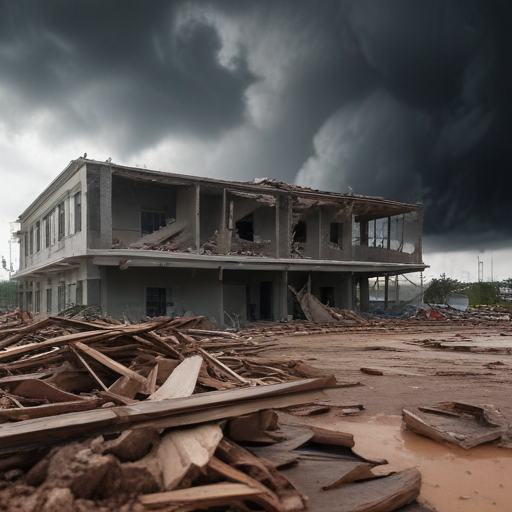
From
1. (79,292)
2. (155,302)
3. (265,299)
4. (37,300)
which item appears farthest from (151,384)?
(37,300)

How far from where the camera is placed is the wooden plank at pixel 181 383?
4.05 m

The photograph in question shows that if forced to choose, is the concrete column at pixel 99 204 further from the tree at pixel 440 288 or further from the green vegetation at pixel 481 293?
the green vegetation at pixel 481 293

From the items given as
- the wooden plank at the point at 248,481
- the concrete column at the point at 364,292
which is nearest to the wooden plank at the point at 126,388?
the wooden plank at the point at 248,481

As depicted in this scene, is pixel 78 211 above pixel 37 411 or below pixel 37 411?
above

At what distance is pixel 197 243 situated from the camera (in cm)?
1922

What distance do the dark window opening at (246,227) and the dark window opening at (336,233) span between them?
15.6 ft

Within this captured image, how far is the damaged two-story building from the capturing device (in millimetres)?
17844

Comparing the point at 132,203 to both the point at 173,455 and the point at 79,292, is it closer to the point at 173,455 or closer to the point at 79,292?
the point at 79,292

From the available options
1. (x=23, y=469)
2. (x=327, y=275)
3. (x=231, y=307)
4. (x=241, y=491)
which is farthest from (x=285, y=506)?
(x=327, y=275)

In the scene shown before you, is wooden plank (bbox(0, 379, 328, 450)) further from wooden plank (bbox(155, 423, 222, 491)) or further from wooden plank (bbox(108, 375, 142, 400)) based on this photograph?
wooden plank (bbox(108, 375, 142, 400))

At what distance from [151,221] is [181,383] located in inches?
685

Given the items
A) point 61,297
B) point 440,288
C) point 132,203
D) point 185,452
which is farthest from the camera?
point 440,288

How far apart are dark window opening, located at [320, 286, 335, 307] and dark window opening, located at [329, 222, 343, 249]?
2.73m

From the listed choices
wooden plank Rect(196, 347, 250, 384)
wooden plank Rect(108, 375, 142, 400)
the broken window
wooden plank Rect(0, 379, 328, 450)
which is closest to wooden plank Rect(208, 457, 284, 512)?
wooden plank Rect(0, 379, 328, 450)
